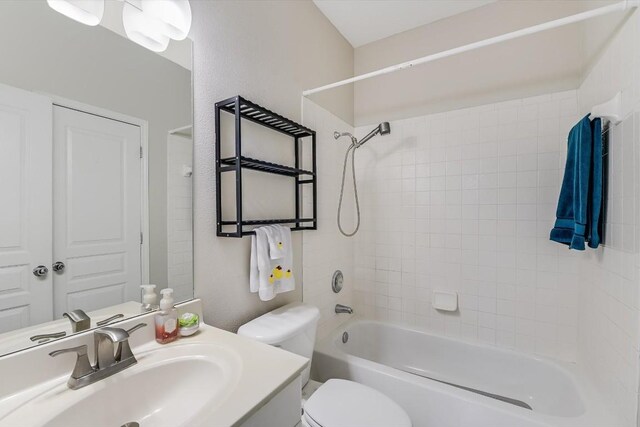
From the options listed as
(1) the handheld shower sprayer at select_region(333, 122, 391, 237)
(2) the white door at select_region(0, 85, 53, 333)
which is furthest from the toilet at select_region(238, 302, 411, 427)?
(1) the handheld shower sprayer at select_region(333, 122, 391, 237)

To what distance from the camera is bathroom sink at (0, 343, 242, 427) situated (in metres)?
0.65

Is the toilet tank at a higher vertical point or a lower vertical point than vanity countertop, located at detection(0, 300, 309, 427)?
lower

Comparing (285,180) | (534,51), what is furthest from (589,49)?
(285,180)

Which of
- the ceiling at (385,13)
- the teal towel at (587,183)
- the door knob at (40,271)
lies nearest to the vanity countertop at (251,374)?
the door knob at (40,271)

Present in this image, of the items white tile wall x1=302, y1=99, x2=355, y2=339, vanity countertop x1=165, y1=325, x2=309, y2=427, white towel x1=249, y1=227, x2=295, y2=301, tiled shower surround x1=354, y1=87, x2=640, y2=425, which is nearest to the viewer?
vanity countertop x1=165, y1=325, x2=309, y2=427

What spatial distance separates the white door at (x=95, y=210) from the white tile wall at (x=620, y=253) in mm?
1702

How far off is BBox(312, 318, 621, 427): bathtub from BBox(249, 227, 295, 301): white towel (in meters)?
0.62

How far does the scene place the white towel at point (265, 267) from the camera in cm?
127

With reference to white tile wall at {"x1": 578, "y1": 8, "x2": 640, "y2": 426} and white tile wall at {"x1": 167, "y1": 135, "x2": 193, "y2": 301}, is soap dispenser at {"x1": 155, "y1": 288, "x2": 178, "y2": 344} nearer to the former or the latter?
white tile wall at {"x1": 167, "y1": 135, "x2": 193, "y2": 301}

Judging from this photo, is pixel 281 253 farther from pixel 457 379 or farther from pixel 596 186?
pixel 457 379

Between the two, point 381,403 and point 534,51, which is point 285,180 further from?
point 534,51

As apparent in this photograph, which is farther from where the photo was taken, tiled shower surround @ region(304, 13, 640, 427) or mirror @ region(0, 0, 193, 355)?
tiled shower surround @ region(304, 13, 640, 427)

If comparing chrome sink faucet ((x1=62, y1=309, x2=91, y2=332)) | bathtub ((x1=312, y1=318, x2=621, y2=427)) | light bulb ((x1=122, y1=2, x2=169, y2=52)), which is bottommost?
bathtub ((x1=312, y1=318, x2=621, y2=427))

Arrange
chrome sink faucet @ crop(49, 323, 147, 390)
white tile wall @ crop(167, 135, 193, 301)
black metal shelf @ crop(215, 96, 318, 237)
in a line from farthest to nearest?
black metal shelf @ crop(215, 96, 318, 237) → white tile wall @ crop(167, 135, 193, 301) → chrome sink faucet @ crop(49, 323, 147, 390)
